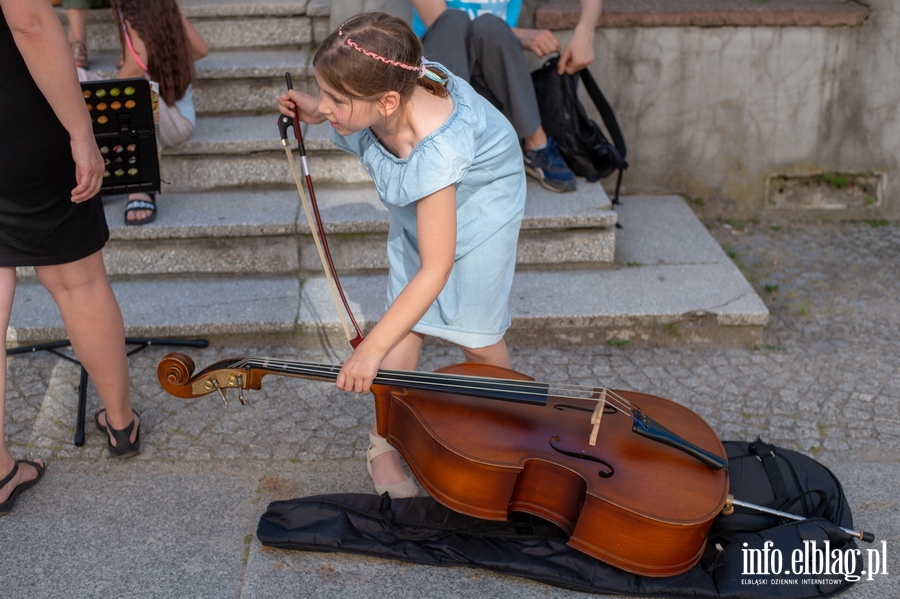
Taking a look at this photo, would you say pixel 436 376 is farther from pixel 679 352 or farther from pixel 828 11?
pixel 828 11

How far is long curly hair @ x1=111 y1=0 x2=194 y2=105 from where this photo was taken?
378 centimetres

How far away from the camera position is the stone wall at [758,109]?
14.3 feet

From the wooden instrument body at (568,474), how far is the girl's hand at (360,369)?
222 millimetres

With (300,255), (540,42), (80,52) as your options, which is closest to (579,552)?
(300,255)

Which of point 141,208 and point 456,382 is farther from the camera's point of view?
point 141,208

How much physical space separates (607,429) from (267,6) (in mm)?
3440

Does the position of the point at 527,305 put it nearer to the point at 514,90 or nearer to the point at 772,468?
the point at 514,90

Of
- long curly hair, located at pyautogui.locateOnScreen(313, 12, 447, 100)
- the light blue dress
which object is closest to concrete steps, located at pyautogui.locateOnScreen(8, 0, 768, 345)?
the light blue dress

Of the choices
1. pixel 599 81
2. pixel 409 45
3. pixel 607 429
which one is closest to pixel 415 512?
pixel 607 429

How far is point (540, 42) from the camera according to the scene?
400 cm

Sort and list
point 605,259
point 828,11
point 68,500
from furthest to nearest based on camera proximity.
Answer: point 828,11
point 605,259
point 68,500

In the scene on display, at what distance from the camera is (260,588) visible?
92.9 inches

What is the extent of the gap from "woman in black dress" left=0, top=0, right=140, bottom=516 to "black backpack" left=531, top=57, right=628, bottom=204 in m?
2.32

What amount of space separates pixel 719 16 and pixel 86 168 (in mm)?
3313
